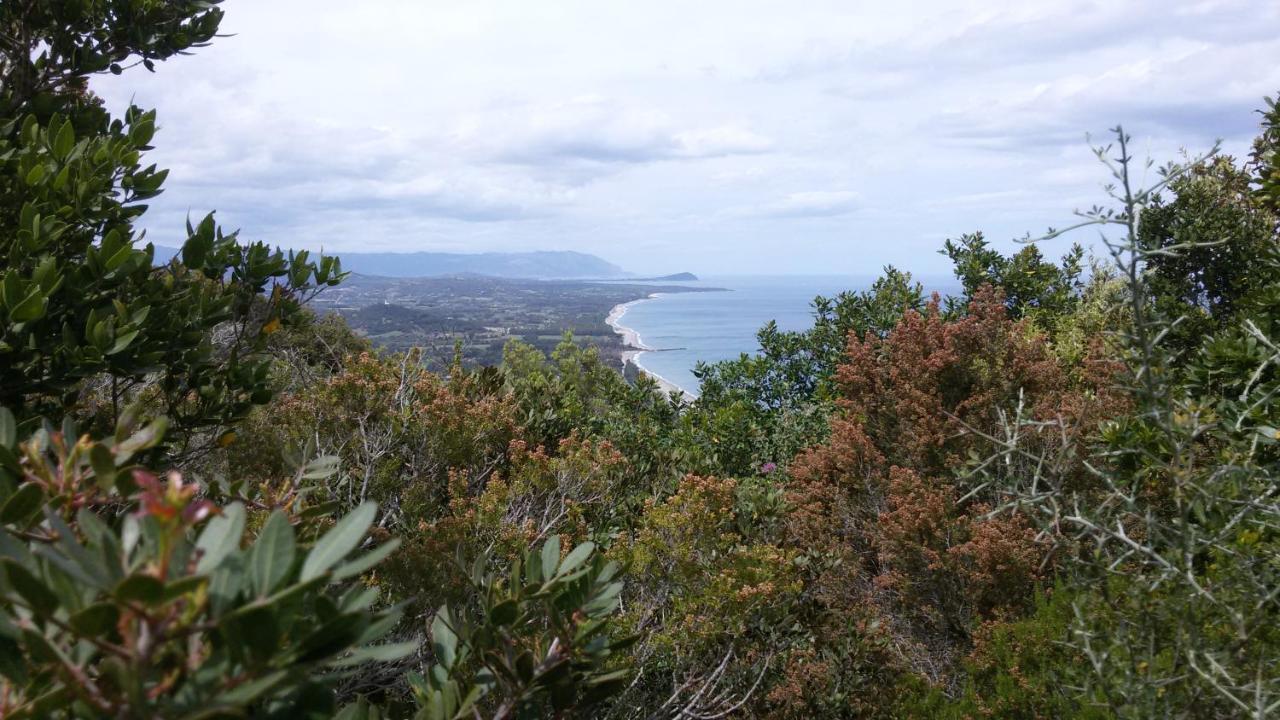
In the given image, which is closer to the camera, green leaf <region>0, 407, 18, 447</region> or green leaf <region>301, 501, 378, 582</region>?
green leaf <region>301, 501, 378, 582</region>

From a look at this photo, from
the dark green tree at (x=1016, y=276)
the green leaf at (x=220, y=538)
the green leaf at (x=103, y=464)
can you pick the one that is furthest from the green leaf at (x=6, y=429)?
the dark green tree at (x=1016, y=276)

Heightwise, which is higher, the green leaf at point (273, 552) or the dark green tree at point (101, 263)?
the dark green tree at point (101, 263)

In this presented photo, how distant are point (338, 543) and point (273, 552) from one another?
0.09 m

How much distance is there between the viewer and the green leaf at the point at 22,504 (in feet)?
4.73

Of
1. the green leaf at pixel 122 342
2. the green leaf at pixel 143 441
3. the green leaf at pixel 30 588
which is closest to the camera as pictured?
the green leaf at pixel 30 588

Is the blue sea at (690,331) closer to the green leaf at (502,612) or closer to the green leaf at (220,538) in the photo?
the green leaf at (502,612)

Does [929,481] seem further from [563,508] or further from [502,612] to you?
[502,612]

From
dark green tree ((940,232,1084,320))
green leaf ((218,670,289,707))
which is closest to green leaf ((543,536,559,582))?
green leaf ((218,670,289,707))

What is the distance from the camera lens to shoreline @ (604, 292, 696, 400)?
13.5m

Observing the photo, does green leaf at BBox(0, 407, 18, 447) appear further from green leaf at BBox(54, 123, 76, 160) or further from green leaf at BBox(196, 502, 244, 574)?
green leaf at BBox(54, 123, 76, 160)

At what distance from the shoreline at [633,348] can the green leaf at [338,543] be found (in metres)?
10.2

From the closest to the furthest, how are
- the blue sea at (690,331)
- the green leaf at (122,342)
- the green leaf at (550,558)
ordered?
the green leaf at (550,558)
the green leaf at (122,342)
the blue sea at (690,331)

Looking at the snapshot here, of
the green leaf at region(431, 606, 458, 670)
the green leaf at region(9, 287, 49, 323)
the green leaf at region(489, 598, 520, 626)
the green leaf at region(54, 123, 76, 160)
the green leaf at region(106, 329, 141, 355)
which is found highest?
the green leaf at region(54, 123, 76, 160)

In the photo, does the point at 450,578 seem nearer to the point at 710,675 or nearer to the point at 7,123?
the point at 710,675
